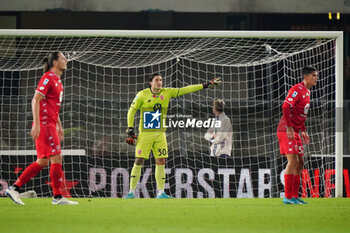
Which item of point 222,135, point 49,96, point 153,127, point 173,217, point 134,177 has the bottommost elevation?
point 173,217

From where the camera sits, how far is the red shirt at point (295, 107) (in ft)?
24.7

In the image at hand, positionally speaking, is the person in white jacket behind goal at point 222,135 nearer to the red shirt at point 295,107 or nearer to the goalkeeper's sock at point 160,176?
the goalkeeper's sock at point 160,176

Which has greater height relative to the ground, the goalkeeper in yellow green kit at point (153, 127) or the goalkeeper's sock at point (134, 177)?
the goalkeeper in yellow green kit at point (153, 127)

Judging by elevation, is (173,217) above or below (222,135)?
below

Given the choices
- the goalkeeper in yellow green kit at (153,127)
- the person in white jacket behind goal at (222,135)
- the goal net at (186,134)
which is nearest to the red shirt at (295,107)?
the goalkeeper in yellow green kit at (153,127)

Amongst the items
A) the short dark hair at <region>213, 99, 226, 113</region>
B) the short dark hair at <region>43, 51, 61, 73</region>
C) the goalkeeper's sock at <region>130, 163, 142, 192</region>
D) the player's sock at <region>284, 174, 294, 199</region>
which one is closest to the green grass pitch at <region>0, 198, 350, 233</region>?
the player's sock at <region>284, 174, 294, 199</region>

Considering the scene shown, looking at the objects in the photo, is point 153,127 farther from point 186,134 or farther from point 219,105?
Result: point 186,134

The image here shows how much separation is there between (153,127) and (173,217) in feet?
10.8

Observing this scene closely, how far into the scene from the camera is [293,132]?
7523 mm

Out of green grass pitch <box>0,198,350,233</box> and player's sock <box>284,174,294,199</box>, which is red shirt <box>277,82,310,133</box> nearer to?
player's sock <box>284,174,294,199</box>

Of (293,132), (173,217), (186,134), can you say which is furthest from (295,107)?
(186,134)

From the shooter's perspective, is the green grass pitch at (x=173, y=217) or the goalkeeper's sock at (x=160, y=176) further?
the goalkeeper's sock at (x=160, y=176)

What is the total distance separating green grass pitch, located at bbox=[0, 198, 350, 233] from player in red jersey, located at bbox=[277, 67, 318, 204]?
0.27 meters

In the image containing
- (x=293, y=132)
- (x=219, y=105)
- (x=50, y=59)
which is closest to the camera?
(x=50, y=59)
